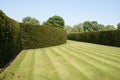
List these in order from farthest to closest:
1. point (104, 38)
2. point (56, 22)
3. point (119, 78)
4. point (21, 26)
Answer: point (56, 22) → point (104, 38) → point (21, 26) → point (119, 78)

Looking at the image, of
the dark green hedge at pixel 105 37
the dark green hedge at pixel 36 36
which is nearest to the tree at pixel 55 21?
the dark green hedge at pixel 105 37

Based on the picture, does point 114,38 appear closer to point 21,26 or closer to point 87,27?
point 21,26

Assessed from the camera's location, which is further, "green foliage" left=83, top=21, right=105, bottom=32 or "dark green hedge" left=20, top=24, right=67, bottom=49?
"green foliage" left=83, top=21, right=105, bottom=32

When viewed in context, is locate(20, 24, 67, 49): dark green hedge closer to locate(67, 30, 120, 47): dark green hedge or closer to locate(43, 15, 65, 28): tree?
locate(67, 30, 120, 47): dark green hedge

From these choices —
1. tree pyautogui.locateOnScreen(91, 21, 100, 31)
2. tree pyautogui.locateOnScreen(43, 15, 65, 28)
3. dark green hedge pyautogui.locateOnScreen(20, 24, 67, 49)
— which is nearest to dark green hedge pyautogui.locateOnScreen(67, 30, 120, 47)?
dark green hedge pyautogui.locateOnScreen(20, 24, 67, 49)

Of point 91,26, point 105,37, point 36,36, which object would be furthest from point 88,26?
point 36,36

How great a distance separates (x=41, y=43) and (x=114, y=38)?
11169 millimetres

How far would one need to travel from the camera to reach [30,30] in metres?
18.8

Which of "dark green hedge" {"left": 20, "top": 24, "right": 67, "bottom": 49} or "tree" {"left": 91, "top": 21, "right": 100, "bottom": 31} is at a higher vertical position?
"tree" {"left": 91, "top": 21, "right": 100, "bottom": 31}

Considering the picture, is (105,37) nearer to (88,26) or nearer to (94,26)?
(94,26)

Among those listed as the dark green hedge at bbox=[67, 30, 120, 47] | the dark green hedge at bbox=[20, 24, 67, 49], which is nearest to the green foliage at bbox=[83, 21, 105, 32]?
the dark green hedge at bbox=[67, 30, 120, 47]

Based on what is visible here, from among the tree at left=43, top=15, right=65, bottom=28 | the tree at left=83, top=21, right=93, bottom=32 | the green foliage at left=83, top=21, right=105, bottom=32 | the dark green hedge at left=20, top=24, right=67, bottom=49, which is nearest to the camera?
the dark green hedge at left=20, top=24, right=67, bottom=49

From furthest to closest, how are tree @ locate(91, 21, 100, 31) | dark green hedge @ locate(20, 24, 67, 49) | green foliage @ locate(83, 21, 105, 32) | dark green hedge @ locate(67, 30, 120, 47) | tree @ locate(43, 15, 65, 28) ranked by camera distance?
green foliage @ locate(83, 21, 105, 32) < tree @ locate(91, 21, 100, 31) < tree @ locate(43, 15, 65, 28) < dark green hedge @ locate(67, 30, 120, 47) < dark green hedge @ locate(20, 24, 67, 49)

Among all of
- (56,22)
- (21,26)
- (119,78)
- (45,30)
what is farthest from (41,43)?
(56,22)
